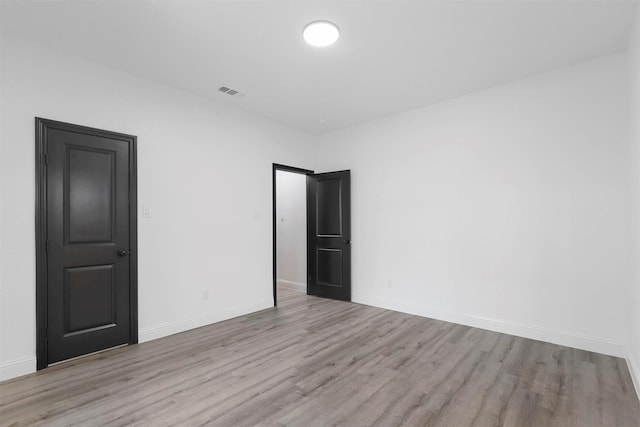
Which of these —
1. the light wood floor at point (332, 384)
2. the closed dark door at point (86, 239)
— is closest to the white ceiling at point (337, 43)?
the closed dark door at point (86, 239)

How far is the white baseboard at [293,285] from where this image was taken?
5.89m

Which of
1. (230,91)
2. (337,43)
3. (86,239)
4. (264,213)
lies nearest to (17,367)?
(86,239)

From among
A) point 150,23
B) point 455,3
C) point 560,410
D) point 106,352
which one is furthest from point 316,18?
point 106,352

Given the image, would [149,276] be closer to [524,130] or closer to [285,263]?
[285,263]

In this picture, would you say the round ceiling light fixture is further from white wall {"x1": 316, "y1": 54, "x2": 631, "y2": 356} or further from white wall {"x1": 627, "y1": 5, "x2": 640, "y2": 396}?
white wall {"x1": 627, "y1": 5, "x2": 640, "y2": 396}

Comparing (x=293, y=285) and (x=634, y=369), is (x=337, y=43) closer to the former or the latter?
(x=634, y=369)

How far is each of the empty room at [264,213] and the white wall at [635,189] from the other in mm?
49

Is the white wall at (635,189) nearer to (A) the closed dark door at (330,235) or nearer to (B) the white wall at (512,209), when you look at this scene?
(B) the white wall at (512,209)

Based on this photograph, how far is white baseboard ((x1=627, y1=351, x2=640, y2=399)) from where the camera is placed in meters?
2.32

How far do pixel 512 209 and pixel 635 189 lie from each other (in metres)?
1.09

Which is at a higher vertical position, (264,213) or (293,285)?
(264,213)

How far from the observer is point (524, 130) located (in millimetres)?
3469

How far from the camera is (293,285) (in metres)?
6.09

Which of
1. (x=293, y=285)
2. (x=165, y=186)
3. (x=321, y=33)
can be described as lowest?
(x=293, y=285)
